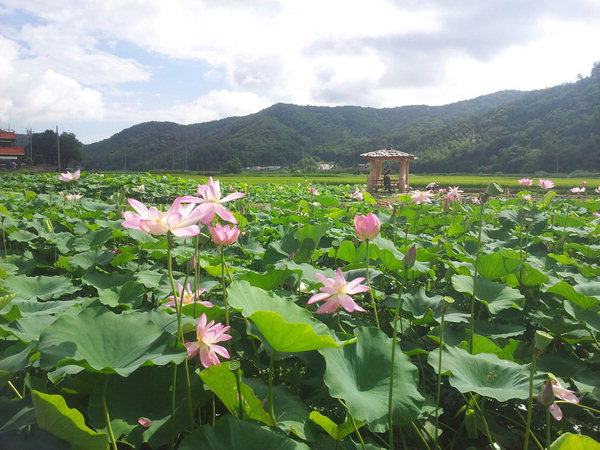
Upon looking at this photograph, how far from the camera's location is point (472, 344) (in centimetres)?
140

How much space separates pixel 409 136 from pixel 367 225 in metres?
63.3

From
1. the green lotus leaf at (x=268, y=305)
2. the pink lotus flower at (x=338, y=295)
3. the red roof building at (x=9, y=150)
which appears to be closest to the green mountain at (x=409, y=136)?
the green lotus leaf at (x=268, y=305)

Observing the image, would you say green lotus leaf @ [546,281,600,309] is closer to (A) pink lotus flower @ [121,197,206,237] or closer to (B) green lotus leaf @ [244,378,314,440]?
(B) green lotus leaf @ [244,378,314,440]

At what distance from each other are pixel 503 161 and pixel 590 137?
7519 mm

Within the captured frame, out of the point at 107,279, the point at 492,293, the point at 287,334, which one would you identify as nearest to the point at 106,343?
the point at 287,334

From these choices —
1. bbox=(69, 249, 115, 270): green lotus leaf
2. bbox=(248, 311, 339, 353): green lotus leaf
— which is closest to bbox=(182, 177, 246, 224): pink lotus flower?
bbox=(248, 311, 339, 353): green lotus leaf

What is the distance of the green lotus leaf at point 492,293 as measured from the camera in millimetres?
1668

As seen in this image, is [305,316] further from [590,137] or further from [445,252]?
[590,137]

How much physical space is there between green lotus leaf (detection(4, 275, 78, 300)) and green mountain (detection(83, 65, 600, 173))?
925 cm

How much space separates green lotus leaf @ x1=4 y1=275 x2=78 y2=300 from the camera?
169 cm

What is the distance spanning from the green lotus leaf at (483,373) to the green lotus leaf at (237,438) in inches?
19.3

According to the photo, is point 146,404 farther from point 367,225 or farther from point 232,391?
point 367,225

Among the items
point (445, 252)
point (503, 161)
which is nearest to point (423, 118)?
point (503, 161)

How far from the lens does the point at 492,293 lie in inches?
71.1
